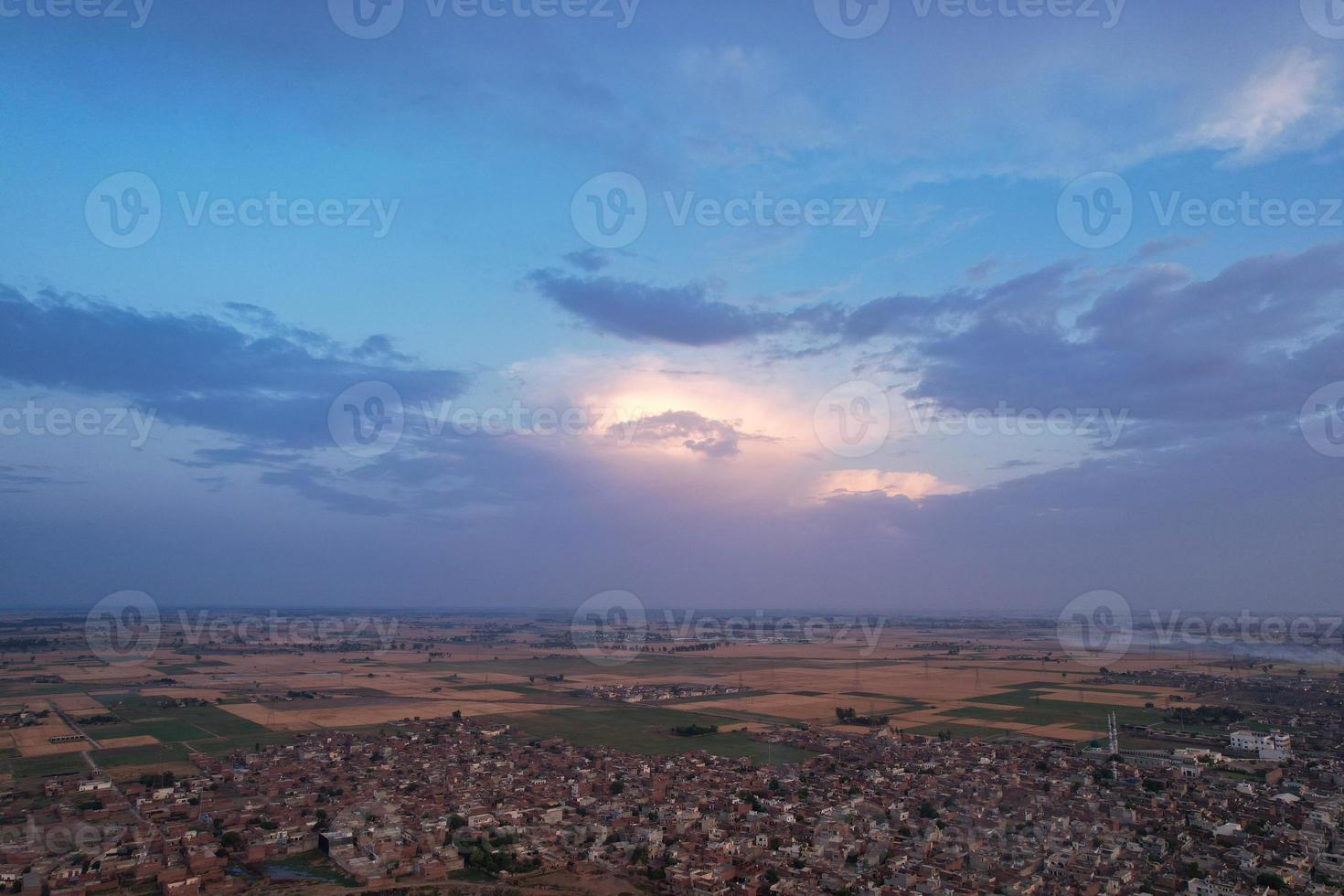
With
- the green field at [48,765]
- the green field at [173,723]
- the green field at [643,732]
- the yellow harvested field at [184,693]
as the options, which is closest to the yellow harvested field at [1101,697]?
the green field at [643,732]

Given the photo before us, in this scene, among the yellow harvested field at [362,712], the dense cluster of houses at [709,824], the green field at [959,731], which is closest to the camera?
the dense cluster of houses at [709,824]

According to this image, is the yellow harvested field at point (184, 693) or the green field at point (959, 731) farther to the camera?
the yellow harvested field at point (184, 693)

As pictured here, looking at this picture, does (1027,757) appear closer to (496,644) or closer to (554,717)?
(554,717)

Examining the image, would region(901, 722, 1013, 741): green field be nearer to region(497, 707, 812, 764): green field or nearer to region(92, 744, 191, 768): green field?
region(497, 707, 812, 764): green field

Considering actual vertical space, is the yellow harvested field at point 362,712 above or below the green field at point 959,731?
below

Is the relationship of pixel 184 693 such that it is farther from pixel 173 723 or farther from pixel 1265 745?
pixel 1265 745

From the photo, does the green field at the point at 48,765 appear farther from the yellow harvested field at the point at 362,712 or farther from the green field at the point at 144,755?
the yellow harvested field at the point at 362,712

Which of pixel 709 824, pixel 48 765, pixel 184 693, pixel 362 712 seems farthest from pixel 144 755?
pixel 709 824

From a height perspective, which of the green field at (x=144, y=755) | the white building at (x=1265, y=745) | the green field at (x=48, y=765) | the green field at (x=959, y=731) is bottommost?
the green field at (x=959, y=731)
